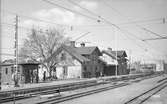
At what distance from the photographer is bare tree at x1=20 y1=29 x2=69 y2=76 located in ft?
156

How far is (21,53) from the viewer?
47594 mm

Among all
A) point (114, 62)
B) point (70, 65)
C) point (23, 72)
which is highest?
point (114, 62)

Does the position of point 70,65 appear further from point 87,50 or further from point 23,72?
point 23,72

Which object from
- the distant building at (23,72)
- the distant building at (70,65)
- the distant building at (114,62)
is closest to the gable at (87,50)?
the distant building at (70,65)

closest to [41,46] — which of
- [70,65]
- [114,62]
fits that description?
[70,65]

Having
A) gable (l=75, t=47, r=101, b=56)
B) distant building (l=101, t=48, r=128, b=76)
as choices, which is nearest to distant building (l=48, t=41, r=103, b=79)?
gable (l=75, t=47, r=101, b=56)

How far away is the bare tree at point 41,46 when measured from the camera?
156 ft

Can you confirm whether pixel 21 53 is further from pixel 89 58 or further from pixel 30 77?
pixel 89 58

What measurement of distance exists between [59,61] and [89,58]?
11.3 m

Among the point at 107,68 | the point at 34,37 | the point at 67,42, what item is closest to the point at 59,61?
the point at 67,42

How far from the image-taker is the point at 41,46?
48594 millimetres

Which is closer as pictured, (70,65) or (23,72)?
(23,72)

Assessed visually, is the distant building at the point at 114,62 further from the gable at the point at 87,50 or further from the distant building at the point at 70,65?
the distant building at the point at 70,65

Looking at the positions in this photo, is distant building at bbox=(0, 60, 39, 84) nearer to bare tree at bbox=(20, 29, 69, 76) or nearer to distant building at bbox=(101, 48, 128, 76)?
bare tree at bbox=(20, 29, 69, 76)
